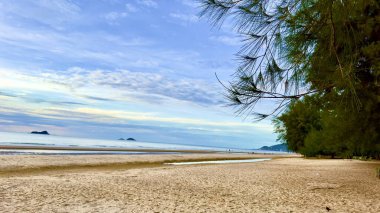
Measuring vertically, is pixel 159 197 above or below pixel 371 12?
below

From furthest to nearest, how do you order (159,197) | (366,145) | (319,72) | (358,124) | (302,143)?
1. (302,143)
2. (366,145)
3. (358,124)
4. (159,197)
5. (319,72)

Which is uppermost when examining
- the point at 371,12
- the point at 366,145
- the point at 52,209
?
the point at 371,12

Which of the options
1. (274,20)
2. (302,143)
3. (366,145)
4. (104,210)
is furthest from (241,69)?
(302,143)

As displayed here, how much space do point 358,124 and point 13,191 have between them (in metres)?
12.9

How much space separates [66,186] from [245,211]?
5821 millimetres

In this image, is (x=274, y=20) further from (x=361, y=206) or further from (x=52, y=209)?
(x=52, y=209)

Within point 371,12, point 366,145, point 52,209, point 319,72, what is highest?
point 371,12

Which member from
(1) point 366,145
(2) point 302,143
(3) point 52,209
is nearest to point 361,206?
(3) point 52,209

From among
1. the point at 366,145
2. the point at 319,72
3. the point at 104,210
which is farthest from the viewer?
the point at 366,145

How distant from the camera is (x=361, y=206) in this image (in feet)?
26.2

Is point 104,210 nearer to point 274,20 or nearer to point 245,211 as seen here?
point 245,211

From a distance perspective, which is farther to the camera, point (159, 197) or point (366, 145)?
point (366, 145)

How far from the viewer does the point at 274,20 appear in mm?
6020

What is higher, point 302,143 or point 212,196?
point 302,143
